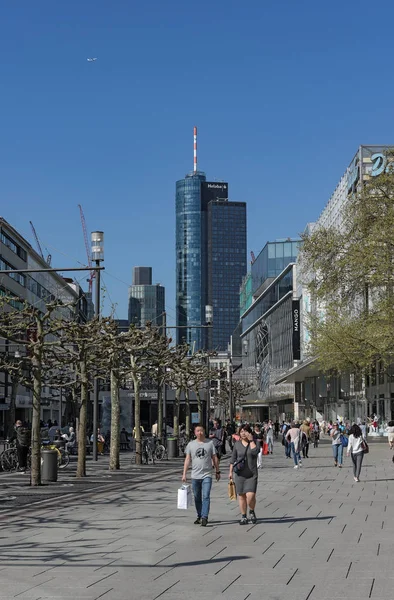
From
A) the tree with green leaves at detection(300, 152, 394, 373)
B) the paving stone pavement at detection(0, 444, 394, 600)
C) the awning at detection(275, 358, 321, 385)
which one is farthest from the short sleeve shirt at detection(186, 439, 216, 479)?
the awning at detection(275, 358, 321, 385)

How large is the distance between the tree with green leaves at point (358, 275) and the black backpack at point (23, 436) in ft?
46.9

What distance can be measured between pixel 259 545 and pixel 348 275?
Answer: 28346 mm

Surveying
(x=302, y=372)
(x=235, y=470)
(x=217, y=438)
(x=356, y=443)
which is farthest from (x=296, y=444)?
(x=302, y=372)

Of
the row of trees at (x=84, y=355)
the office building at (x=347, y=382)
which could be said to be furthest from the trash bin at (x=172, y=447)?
the office building at (x=347, y=382)

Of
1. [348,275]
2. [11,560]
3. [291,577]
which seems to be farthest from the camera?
[348,275]

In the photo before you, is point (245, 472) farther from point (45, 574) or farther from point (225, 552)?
point (45, 574)

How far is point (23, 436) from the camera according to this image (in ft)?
104

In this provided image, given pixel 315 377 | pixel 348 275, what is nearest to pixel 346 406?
pixel 315 377

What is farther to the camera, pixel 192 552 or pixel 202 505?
pixel 202 505

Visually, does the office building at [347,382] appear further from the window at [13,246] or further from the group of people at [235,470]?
the group of people at [235,470]

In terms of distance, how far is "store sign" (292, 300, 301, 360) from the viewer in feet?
382

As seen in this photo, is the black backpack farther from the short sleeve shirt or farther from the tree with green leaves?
the short sleeve shirt

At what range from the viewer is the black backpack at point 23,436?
31.4 m

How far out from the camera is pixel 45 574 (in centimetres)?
1078
